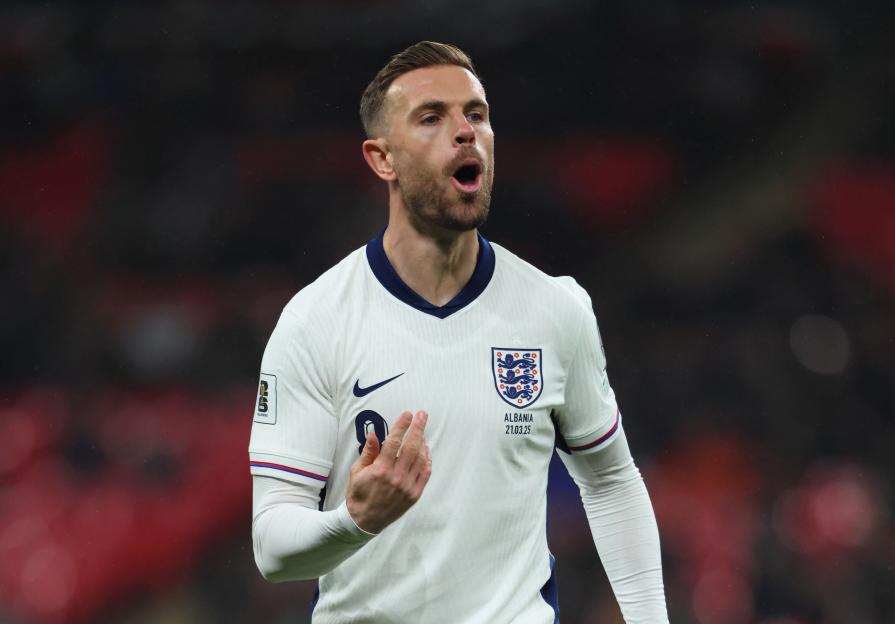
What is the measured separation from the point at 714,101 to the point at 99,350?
5.08 metres

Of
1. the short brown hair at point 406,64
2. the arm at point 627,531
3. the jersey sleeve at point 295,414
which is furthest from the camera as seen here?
the arm at point 627,531

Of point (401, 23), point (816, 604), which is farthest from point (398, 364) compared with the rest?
point (401, 23)

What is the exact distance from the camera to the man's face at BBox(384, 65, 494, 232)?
9.05 feet

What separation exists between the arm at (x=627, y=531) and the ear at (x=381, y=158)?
81cm

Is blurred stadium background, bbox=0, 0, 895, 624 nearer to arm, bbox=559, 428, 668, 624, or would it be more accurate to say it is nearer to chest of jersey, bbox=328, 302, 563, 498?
arm, bbox=559, 428, 668, 624

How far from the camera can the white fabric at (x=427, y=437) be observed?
264cm

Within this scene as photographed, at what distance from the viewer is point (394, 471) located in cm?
223

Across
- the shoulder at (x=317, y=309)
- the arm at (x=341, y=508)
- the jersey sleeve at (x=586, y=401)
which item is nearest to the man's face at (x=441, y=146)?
the shoulder at (x=317, y=309)

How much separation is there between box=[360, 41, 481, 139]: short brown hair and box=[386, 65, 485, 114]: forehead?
0.05 feet

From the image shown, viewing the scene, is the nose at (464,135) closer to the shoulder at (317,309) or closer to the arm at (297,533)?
the shoulder at (317,309)

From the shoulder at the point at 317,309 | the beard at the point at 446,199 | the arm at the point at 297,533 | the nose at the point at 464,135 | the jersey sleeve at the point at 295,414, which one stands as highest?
the nose at the point at 464,135

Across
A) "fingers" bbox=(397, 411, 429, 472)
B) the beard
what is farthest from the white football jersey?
"fingers" bbox=(397, 411, 429, 472)

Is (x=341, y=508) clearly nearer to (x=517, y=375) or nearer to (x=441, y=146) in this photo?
(x=517, y=375)

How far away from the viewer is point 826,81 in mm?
9805
